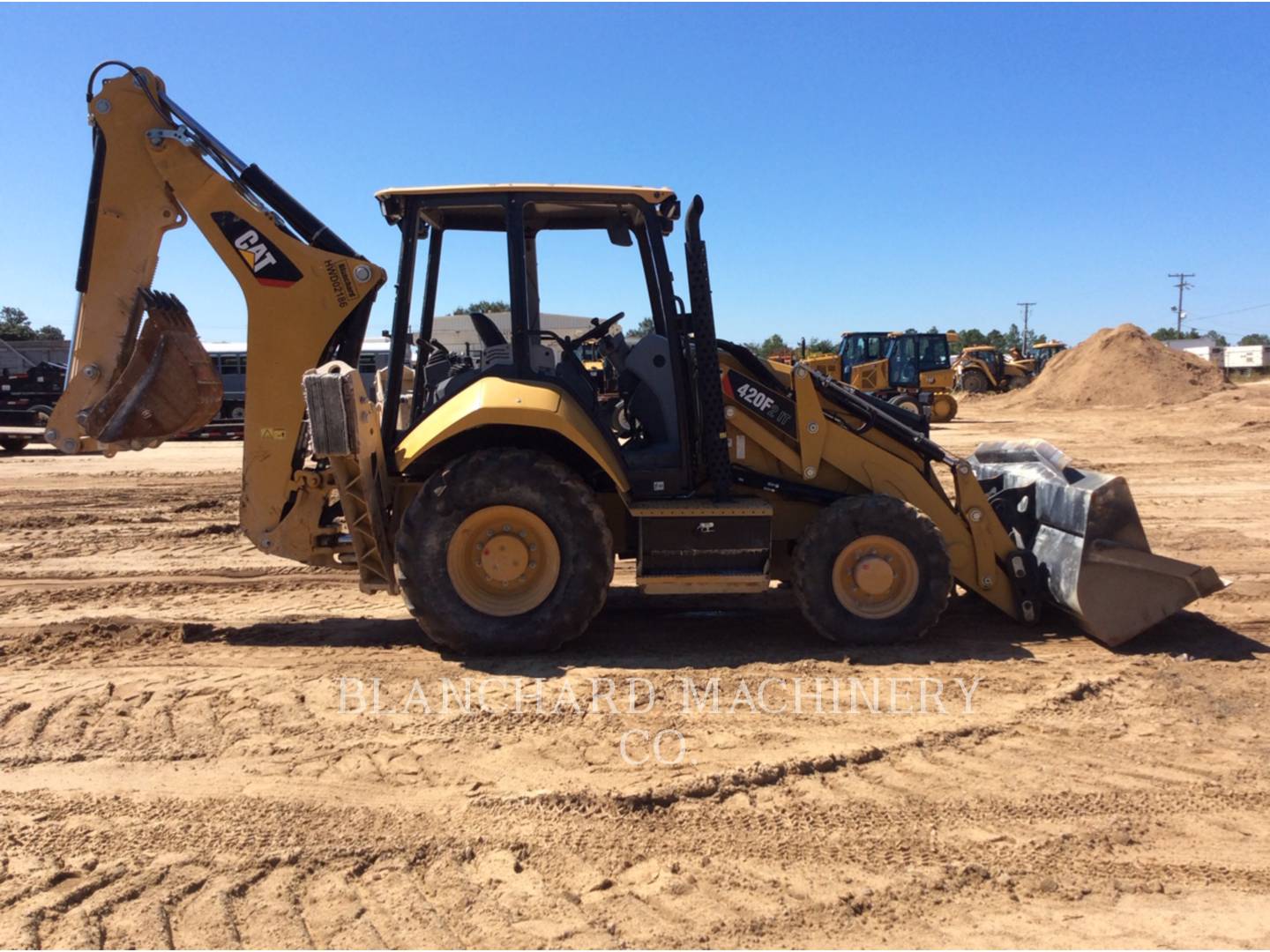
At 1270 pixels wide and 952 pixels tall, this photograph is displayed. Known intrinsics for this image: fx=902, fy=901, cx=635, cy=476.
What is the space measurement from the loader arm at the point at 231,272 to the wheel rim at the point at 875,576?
292 cm

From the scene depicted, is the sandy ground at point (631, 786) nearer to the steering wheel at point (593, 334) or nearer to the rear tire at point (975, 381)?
the steering wheel at point (593, 334)

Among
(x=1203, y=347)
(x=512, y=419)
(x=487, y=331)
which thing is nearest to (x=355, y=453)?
(x=512, y=419)

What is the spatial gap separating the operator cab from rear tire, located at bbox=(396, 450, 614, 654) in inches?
19.8

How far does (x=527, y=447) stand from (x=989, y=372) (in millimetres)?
34588

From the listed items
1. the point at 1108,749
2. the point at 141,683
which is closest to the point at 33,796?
the point at 141,683

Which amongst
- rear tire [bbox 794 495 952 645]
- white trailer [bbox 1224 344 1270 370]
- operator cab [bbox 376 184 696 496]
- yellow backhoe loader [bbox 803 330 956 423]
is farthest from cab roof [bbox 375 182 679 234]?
white trailer [bbox 1224 344 1270 370]

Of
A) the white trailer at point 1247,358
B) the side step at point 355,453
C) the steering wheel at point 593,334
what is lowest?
the side step at point 355,453

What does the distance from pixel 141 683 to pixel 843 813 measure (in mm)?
3536

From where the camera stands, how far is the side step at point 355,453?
4.59m

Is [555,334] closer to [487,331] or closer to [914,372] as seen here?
[487,331]

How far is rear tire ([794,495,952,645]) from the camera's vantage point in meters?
5.03

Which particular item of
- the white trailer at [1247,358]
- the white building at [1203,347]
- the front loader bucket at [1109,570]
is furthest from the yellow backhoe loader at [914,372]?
the white trailer at [1247,358]

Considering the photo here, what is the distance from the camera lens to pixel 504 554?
4.90m

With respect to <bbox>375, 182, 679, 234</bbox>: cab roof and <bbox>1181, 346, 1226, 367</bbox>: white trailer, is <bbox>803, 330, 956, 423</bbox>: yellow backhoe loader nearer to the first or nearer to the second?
<bbox>375, 182, 679, 234</bbox>: cab roof
